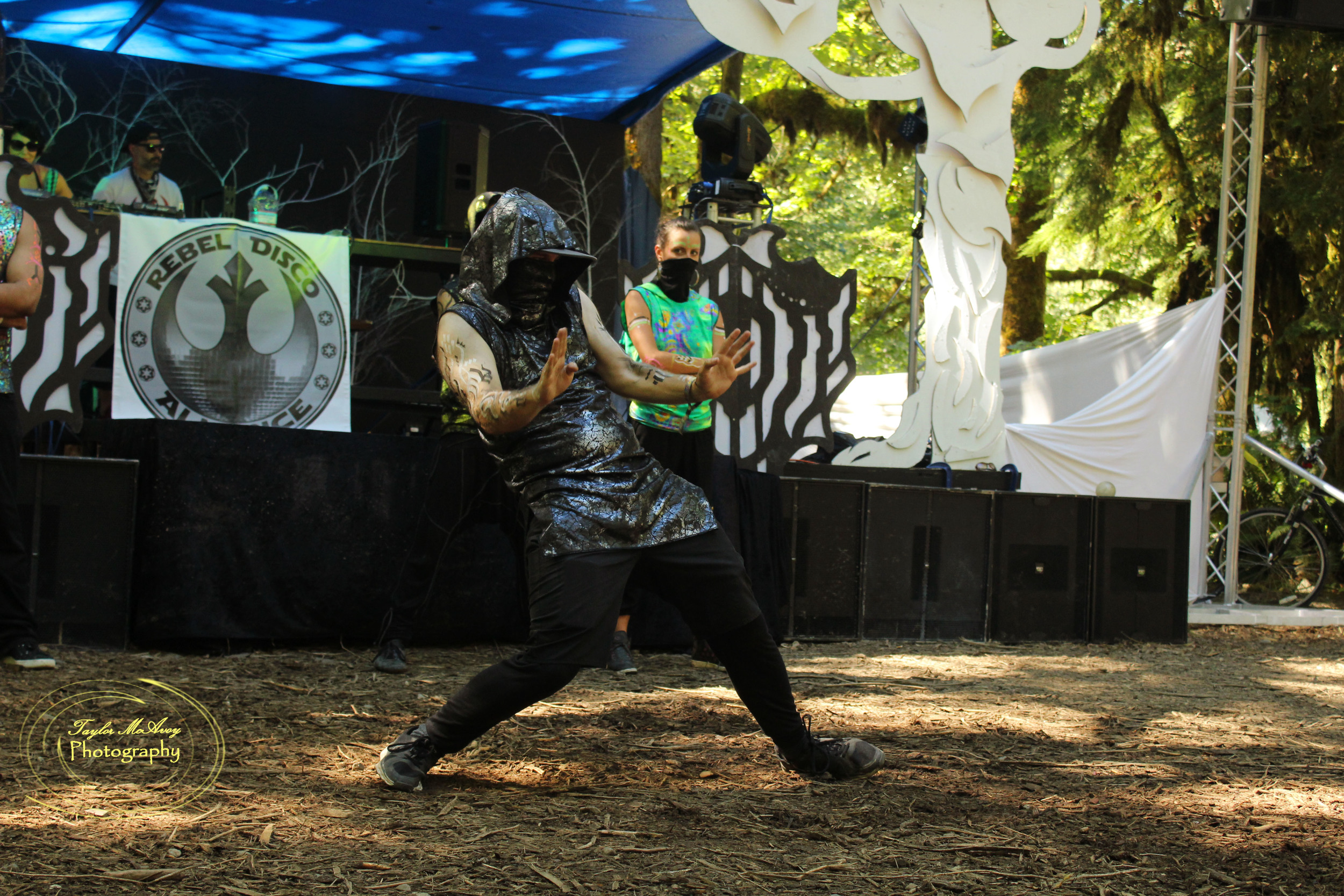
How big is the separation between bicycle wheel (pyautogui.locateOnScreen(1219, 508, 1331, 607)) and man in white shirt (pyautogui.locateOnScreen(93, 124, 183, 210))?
8032 mm

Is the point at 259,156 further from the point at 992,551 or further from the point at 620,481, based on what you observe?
the point at 620,481

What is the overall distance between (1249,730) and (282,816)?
11.0 ft

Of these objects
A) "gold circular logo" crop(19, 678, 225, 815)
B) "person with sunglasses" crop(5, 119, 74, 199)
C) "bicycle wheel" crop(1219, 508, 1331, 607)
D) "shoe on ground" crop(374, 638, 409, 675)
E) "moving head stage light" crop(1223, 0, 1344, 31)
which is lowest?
"gold circular logo" crop(19, 678, 225, 815)

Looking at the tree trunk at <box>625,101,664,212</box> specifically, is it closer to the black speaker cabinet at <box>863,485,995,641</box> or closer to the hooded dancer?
the black speaker cabinet at <box>863,485,995,641</box>

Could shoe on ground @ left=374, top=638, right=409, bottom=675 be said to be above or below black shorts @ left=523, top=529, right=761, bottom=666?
below

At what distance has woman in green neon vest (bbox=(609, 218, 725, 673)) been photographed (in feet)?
16.8

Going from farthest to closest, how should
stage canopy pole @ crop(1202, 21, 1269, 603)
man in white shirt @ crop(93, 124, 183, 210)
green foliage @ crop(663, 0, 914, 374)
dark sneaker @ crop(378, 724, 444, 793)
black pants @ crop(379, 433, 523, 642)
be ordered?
green foliage @ crop(663, 0, 914, 374)
stage canopy pole @ crop(1202, 21, 1269, 603)
man in white shirt @ crop(93, 124, 183, 210)
black pants @ crop(379, 433, 523, 642)
dark sneaker @ crop(378, 724, 444, 793)

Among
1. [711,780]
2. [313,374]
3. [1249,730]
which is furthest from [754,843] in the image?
[313,374]

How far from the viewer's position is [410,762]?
9.91ft

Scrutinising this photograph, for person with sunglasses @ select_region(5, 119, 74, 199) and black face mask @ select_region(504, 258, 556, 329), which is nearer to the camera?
black face mask @ select_region(504, 258, 556, 329)

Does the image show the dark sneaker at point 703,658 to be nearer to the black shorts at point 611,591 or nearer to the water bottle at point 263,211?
the black shorts at point 611,591

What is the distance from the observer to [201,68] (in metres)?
10.1

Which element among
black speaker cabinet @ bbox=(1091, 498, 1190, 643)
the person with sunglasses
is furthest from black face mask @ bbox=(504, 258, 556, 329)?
black speaker cabinet @ bbox=(1091, 498, 1190, 643)

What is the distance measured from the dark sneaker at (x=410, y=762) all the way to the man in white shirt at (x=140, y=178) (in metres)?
6.15
